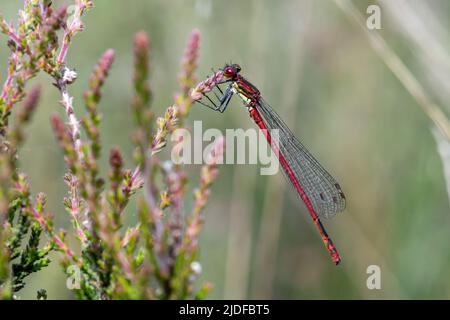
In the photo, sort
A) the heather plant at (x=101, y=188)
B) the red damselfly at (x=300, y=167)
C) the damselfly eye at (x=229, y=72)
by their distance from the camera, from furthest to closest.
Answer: the red damselfly at (x=300, y=167)
the damselfly eye at (x=229, y=72)
the heather plant at (x=101, y=188)

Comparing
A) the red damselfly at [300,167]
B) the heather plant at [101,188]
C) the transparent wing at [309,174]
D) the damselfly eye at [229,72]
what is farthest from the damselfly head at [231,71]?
Result: the heather plant at [101,188]

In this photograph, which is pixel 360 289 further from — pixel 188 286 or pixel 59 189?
pixel 188 286

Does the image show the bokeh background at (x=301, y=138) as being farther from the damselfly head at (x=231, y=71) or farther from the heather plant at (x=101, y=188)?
the heather plant at (x=101, y=188)

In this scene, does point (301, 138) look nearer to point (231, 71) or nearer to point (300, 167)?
point (300, 167)

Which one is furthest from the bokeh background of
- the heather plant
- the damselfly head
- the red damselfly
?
the heather plant

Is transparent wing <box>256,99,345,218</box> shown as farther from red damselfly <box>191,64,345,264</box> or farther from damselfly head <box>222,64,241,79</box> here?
damselfly head <box>222,64,241,79</box>

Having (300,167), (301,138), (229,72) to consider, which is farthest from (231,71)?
(301,138)
